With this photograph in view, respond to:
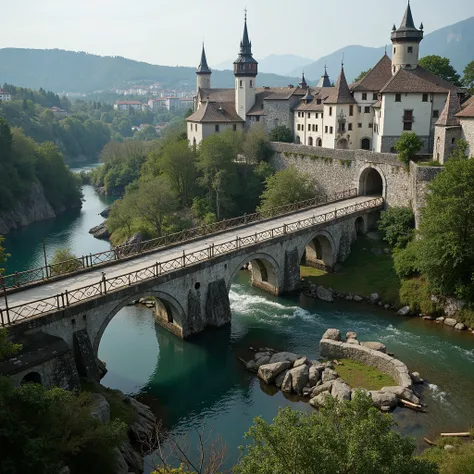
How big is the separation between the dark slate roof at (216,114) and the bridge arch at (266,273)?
102 ft

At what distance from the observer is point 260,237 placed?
37.9 m

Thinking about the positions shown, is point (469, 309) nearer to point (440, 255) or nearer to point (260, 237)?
Answer: point (440, 255)

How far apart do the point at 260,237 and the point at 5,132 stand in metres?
49.0

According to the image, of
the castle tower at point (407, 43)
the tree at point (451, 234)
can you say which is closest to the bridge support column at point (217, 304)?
the tree at point (451, 234)

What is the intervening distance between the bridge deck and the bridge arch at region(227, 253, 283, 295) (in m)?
2.24

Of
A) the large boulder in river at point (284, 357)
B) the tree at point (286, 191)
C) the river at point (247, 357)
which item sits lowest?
the river at point (247, 357)

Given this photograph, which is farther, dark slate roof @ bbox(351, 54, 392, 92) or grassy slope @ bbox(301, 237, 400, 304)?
dark slate roof @ bbox(351, 54, 392, 92)

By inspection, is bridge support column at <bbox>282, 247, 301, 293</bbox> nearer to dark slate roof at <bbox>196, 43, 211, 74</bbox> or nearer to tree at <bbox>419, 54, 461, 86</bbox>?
tree at <bbox>419, 54, 461, 86</bbox>

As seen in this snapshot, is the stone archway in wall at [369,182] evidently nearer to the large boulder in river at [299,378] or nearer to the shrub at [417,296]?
the shrub at [417,296]

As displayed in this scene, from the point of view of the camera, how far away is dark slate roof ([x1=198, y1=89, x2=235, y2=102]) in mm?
73625

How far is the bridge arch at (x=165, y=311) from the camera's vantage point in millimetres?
27083

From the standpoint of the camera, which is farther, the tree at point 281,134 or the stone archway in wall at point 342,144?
the tree at point 281,134

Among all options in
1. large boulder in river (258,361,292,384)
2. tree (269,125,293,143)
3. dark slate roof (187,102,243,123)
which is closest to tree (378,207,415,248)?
large boulder in river (258,361,292,384)

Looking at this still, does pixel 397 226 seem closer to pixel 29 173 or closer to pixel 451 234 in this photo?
pixel 451 234
